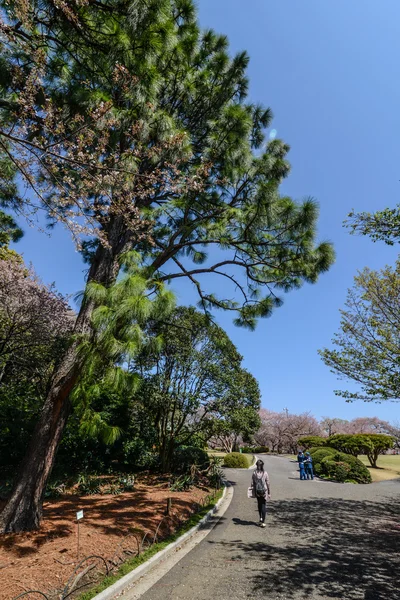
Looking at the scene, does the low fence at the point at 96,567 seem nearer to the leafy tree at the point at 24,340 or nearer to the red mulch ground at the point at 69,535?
the red mulch ground at the point at 69,535

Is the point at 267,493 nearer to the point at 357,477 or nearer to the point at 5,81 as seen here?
the point at 5,81

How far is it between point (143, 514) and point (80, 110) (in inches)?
329

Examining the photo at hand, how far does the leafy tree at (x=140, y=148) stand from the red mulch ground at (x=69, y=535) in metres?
0.68

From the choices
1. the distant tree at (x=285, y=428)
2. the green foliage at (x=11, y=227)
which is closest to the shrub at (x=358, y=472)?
the green foliage at (x=11, y=227)

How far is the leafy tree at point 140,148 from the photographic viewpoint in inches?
185

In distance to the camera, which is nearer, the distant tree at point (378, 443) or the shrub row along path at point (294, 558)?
the shrub row along path at point (294, 558)

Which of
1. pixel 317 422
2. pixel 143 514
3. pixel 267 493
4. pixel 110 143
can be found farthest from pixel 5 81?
pixel 317 422

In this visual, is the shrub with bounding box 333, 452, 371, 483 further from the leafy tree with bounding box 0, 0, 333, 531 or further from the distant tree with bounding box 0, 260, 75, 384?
the distant tree with bounding box 0, 260, 75, 384

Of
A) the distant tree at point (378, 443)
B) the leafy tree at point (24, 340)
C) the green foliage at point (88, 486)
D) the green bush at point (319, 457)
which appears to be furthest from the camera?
the distant tree at point (378, 443)

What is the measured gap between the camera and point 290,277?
7.79 metres

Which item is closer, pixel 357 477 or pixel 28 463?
pixel 28 463

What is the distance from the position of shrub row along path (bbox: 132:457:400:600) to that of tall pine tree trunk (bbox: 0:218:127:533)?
8.41 ft

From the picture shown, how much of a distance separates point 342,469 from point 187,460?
27.7 ft

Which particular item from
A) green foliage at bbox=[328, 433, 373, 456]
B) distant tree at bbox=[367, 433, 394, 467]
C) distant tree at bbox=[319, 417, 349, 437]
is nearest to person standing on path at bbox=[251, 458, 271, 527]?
green foliage at bbox=[328, 433, 373, 456]
